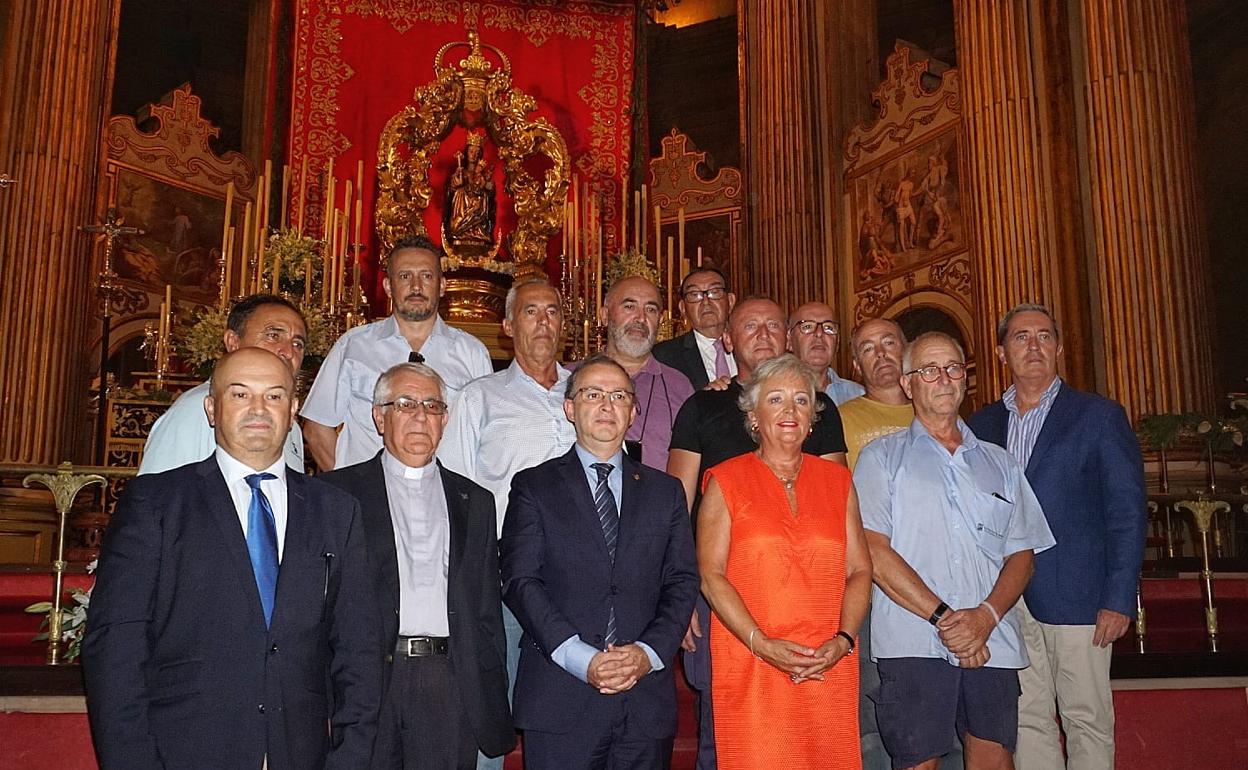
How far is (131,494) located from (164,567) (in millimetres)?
171

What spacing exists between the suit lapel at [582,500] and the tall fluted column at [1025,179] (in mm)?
4574

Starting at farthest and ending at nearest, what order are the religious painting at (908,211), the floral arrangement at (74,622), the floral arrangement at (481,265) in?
the floral arrangement at (481,265)
the religious painting at (908,211)
the floral arrangement at (74,622)

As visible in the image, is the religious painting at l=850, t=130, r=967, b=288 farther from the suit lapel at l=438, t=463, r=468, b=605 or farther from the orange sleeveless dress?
the suit lapel at l=438, t=463, r=468, b=605

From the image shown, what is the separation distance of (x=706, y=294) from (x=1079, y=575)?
1.64 metres

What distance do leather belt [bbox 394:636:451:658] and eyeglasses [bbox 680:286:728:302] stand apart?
1.91 metres

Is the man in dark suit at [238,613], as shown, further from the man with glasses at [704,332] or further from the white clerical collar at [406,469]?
the man with glasses at [704,332]

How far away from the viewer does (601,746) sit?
2.46m

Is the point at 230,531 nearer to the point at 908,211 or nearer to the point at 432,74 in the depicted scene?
the point at 908,211

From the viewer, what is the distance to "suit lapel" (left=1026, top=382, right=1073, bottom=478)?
3.21 m

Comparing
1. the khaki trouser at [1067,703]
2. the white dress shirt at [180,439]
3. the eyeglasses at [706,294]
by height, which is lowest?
the khaki trouser at [1067,703]

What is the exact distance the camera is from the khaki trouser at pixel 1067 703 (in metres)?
2.99

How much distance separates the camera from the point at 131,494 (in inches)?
82.0

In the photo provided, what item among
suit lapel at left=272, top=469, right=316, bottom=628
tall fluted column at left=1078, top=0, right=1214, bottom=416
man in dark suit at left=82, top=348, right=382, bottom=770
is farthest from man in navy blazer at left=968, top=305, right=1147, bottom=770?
tall fluted column at left=1078, top=0, right=1214, bottom=416

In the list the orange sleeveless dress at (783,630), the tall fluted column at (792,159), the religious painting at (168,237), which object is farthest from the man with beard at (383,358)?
the religious painting at (168,237)
